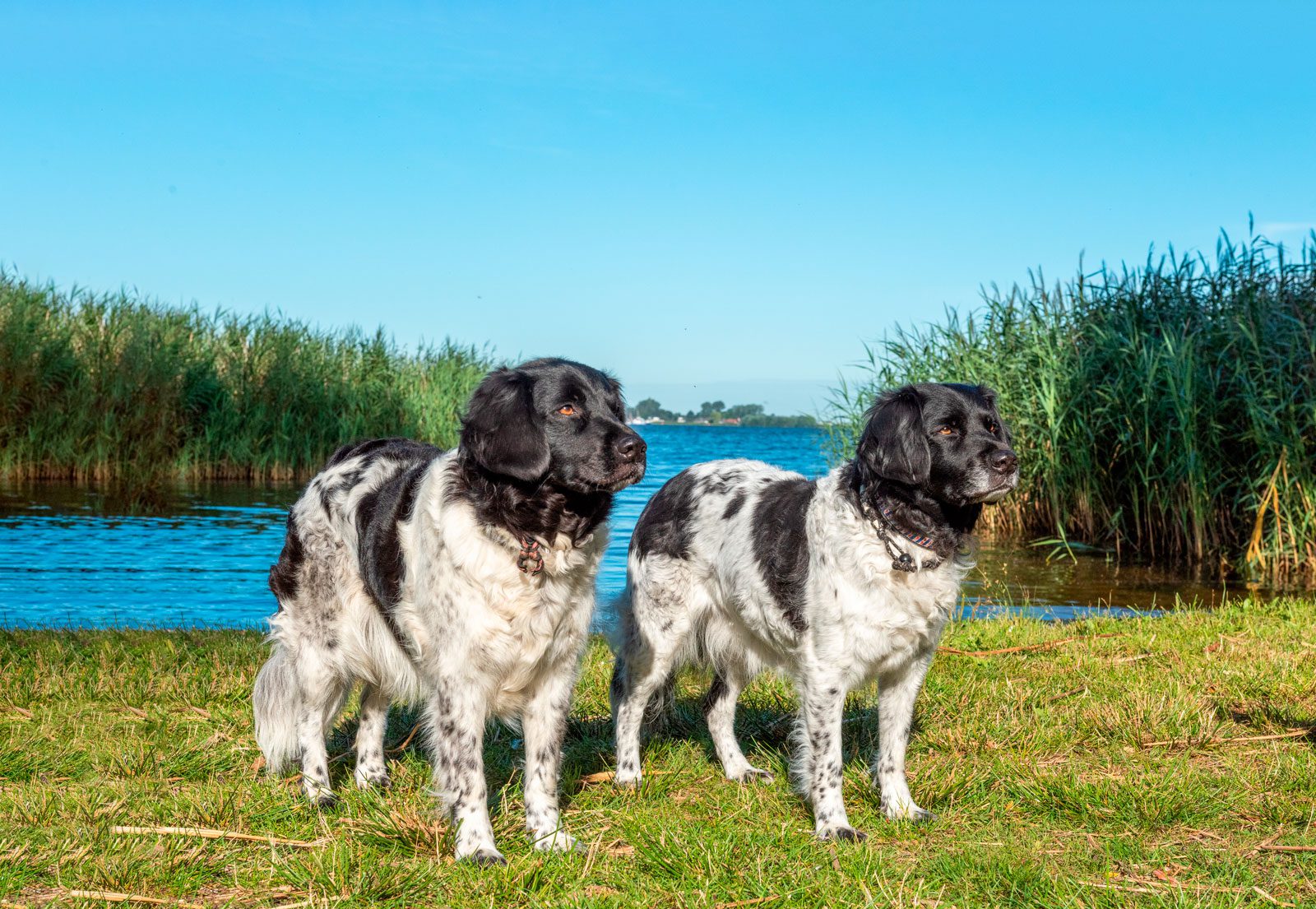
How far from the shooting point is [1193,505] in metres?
11.8

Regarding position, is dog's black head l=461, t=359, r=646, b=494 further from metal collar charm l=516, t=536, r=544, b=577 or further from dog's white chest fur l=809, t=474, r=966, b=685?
dog's white chest fur l=809, t=474, r=966, b=685

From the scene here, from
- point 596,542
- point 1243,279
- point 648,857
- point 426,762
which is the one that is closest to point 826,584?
point 596,542

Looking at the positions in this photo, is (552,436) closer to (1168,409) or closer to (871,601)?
(871,601)

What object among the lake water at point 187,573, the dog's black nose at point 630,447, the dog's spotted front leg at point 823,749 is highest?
the dog's black nose at point 630,447

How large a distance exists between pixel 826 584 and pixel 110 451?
17556 millimetres

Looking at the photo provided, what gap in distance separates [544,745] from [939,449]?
73.5 inches

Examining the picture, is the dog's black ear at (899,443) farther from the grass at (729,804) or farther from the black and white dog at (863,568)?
the grass at (729,804)

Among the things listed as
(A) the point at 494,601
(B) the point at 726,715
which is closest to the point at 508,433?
(A) the point at 494,601

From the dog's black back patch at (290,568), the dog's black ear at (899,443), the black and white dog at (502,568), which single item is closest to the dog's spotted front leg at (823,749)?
the dog's black ear at (899,443)

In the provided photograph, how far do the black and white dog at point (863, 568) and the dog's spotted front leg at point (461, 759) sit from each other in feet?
3.46

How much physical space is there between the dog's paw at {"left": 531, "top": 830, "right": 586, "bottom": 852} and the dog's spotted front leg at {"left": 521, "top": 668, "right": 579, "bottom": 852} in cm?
7

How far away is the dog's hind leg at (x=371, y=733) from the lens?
4.79 meters

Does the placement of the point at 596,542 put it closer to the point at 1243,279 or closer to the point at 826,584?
the point at 826,584

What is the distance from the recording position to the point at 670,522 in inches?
205
